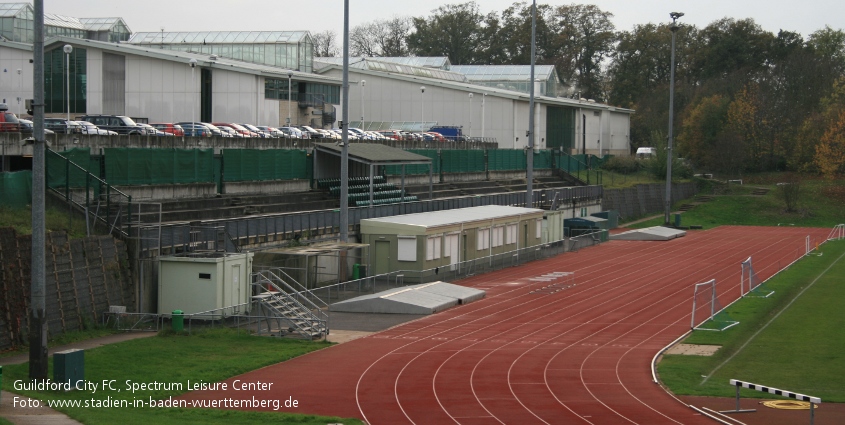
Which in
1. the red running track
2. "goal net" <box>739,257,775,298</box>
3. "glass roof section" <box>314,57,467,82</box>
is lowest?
the red running track

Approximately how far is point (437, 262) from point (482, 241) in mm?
6355

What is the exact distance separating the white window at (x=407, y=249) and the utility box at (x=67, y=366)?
25067mm

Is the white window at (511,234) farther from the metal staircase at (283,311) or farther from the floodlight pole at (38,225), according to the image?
the floodlight pole at (38,225)

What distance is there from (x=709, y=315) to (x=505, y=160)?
46.5 metres

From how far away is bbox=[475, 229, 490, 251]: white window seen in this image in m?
54.8

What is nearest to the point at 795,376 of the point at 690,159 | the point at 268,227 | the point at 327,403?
Answer: the point at 327,403

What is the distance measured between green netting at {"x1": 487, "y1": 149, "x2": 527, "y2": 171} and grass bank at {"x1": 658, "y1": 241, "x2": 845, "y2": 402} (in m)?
37.2

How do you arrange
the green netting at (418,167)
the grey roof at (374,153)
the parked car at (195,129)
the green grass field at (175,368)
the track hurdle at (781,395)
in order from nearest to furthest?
the track hurdle at (781,395), the green grass field at (175,368), the grey roof at (374,153), the parked car at (195,129), the green netting at (418,167)

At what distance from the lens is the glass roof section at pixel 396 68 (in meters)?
101

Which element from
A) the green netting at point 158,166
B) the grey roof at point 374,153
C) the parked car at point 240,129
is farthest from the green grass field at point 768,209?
the green netting at point 158,166

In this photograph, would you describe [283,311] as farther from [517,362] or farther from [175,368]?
[517,362]

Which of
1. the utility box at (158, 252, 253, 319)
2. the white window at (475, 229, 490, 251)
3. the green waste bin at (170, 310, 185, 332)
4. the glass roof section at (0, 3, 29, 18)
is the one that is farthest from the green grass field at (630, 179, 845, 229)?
the green waste bin at (170, 310, 185, 332)

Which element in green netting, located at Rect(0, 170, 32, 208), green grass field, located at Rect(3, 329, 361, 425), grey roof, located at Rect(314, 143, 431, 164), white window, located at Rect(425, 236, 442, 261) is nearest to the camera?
green grass field, located at Rect(3, 329, 361, 425)

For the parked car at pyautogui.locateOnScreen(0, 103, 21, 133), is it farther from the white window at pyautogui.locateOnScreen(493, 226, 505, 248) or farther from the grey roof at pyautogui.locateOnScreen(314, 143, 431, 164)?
the white window at pyautogui.locateOnScreen(493, 226, 505, 248)
